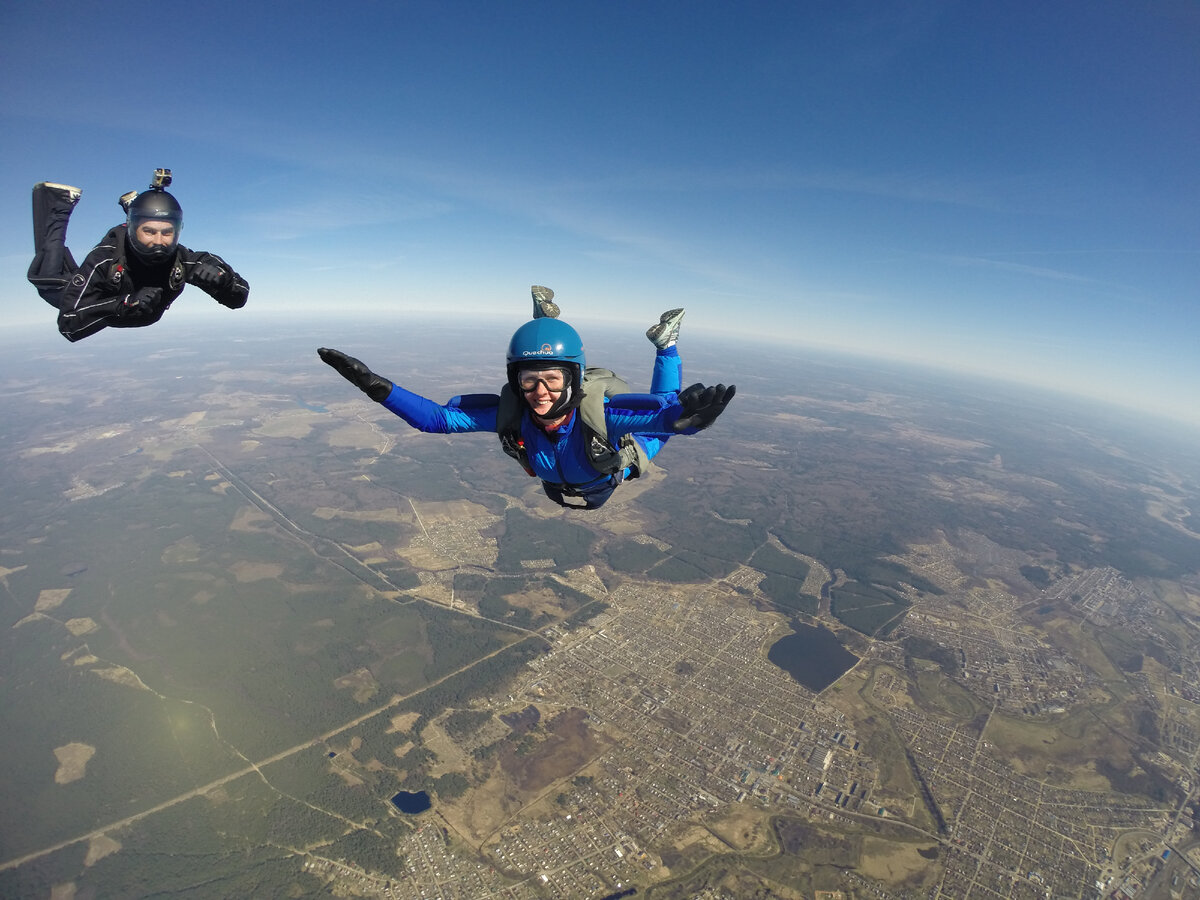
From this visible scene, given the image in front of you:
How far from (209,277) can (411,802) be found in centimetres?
4513

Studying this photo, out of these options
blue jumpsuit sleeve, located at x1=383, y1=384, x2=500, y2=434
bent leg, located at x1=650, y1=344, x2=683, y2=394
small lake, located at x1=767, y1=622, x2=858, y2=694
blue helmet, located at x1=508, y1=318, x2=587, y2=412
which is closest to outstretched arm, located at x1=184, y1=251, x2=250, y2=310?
blue jumpsuit sleeve, located at x1=383, y1=384, x2=500, y2=434

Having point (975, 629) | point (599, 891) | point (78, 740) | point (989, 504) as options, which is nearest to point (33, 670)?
point (78, 740)

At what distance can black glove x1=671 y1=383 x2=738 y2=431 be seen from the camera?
3.99 meters

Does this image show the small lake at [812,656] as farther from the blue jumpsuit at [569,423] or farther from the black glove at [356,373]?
the black glove at [356,373]

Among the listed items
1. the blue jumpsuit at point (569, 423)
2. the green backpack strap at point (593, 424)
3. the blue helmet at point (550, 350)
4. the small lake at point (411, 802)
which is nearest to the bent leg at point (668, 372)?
the blue jumpsuit at point (569, 423)

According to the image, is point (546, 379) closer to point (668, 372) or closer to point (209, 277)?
point (668, 372)

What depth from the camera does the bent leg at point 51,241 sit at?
14.2ft

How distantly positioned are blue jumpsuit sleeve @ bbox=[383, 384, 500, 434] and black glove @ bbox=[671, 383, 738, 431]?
234 centimetres

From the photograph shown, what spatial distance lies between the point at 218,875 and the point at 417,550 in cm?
4333

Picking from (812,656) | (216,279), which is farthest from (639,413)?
(812,656)

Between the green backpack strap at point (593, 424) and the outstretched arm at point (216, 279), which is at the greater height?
the outstretched arm at point (216, 279)

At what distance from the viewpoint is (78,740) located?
43.0 metres

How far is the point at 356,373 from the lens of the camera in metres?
4.20

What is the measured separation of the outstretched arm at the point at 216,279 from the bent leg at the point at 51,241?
39.3 inches
